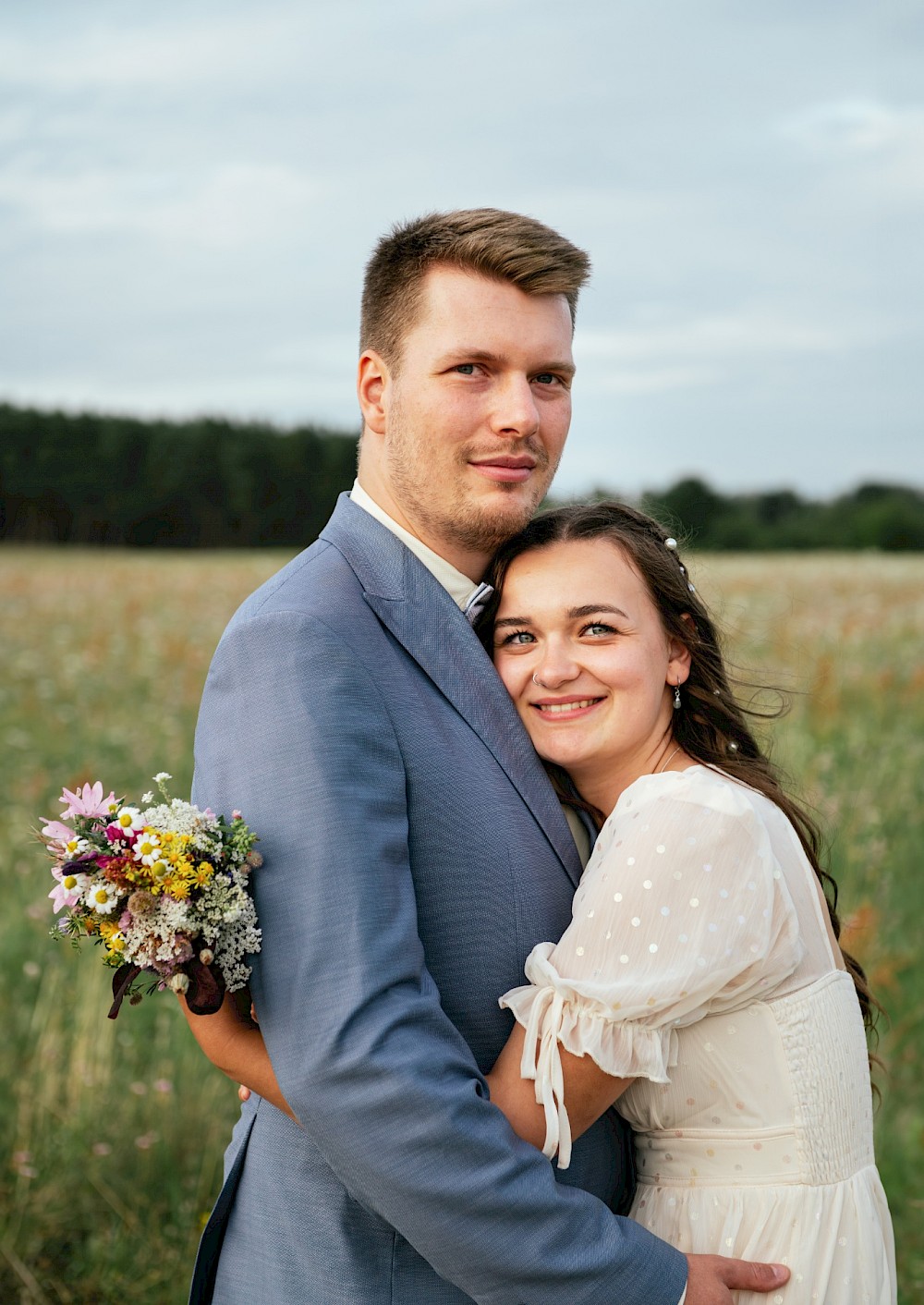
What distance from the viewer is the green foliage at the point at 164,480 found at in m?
21.5

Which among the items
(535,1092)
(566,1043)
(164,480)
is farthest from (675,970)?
(164,480)

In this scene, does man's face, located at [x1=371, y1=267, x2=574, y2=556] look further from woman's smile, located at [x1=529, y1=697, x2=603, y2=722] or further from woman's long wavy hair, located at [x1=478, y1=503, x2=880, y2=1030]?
woman's smile, located at [x1=529, y1=697, x2=603, y2=722]

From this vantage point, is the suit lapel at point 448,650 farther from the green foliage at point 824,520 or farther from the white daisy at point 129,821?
the green foliage at point 824,520

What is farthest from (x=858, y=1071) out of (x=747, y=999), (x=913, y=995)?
(x=913, y=995)

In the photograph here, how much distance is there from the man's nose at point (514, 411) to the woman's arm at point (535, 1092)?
1302mm

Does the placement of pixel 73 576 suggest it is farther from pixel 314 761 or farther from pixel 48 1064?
pixel 314 761

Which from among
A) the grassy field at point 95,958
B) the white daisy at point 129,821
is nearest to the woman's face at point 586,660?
the white daisy at point 129,821

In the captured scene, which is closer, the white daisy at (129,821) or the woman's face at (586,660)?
the white daisy at (129,821)

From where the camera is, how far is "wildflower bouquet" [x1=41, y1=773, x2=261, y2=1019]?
76.9 inches

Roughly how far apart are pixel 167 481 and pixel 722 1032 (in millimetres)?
26139

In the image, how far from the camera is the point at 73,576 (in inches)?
718

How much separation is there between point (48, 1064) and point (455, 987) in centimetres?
290

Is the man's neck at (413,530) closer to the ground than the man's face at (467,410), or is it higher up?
closer to the ground

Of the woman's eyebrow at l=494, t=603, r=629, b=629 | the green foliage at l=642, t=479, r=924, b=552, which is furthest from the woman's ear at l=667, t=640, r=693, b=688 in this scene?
the green foliage at l=642, t=479, r=924, b=552
